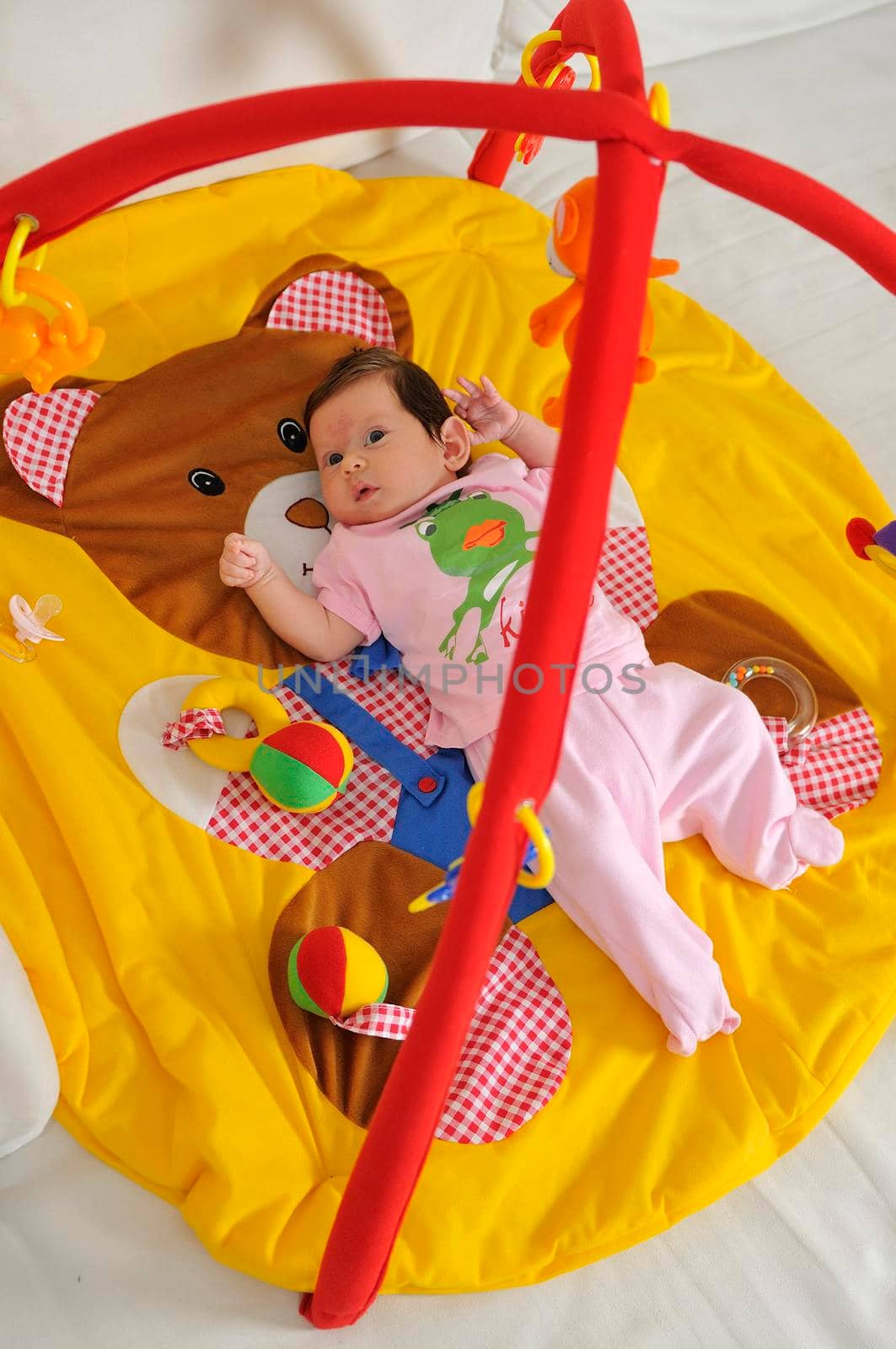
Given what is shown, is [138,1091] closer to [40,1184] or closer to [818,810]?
[40,1184]

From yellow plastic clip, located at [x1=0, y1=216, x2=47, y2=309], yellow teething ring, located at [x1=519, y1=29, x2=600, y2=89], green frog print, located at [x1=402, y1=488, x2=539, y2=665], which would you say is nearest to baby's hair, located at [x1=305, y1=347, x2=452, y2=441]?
green frog print, located at [x1=402, y1=488, x2=539, y2=665]

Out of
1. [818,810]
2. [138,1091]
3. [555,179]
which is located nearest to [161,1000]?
[138,1091]

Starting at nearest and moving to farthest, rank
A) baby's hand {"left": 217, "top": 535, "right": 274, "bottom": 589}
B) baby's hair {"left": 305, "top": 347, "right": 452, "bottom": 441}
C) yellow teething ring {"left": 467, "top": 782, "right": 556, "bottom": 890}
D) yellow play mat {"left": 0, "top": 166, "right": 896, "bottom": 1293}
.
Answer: yellow teething ring {"left": 467, "top": 782, "right": 556, "bottom": 890}, yellow play mat {"left": 0, "top": 166, "right": 896, "bottom": 1293}, baby's hand {"left": 217, "top": 535, "right": 274, "bottom": 589}, baby's hair {"left": 305, "top": 347, "right": 452, "bottom": 441}

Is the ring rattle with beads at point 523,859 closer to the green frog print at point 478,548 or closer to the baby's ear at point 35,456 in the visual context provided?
the green frog print at point 478,548

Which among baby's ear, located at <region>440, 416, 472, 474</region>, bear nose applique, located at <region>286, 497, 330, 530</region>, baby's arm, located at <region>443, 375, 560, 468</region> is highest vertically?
baby's arm, located at <region>443, 375, 560, 468</region>

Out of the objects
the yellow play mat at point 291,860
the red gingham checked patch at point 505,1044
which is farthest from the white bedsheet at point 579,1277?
the red gingham checked patch at point 505,1044

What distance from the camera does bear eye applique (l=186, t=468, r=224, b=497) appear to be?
129 centimetres

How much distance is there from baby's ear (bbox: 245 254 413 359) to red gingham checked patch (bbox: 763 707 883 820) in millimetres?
649

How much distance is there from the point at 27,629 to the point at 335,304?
1.83ft

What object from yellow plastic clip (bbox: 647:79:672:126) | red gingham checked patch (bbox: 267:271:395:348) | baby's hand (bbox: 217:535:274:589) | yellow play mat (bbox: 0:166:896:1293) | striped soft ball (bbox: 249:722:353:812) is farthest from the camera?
red gingham checked patch (bbox: 267:271:395:348)

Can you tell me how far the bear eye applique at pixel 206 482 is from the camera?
4.22ft

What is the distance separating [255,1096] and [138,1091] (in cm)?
10

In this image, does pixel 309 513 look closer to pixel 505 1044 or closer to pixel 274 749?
pixel 274 749

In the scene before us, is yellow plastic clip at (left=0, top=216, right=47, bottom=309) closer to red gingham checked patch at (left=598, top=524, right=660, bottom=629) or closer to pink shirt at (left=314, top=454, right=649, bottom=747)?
pink shirt at (left=314, top=454, right=649, bottom=747)
